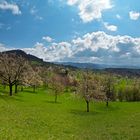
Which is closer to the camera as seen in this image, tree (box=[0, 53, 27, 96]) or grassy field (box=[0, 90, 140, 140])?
grassy field (box=[0, 90, 140, 140])

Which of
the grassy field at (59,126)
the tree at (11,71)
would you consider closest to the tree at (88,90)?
the tree at (11,71)

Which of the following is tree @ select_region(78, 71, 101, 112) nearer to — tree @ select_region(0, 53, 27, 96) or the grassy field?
tree @ select_region(0, 53, 27, 96)

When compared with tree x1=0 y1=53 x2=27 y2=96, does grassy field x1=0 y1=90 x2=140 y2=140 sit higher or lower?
lower

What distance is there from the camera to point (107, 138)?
32375mm

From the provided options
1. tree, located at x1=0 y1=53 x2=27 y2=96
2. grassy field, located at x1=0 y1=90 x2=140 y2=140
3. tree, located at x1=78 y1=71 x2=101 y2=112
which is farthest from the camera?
tree, located at x1=0 y1=53 x2=27 y2=96

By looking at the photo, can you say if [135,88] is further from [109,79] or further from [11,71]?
[11,71]

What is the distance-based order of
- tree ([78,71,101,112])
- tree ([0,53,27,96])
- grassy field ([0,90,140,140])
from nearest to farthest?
grassy field ([0,90,140,140])
tree ([78,71,101,112])
tree ([0,53,27,96])

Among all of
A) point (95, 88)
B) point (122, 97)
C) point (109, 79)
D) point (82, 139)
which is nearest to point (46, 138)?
point (82, 139)

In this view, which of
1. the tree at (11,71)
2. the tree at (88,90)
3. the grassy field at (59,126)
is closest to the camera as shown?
the grassy field at (59,126)

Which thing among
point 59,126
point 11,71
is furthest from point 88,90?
point 59,126

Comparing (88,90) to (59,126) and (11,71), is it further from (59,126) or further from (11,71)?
(59,126)

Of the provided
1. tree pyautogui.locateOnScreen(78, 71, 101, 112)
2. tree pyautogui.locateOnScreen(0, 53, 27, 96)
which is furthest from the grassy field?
tree pyautogui.locateOnScreen(0, 53, 27, 96)

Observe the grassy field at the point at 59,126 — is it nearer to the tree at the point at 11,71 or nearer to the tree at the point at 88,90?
the tree at the point at 88,90

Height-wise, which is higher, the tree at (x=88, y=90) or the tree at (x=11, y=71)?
the tree at (x=11, y=71)
